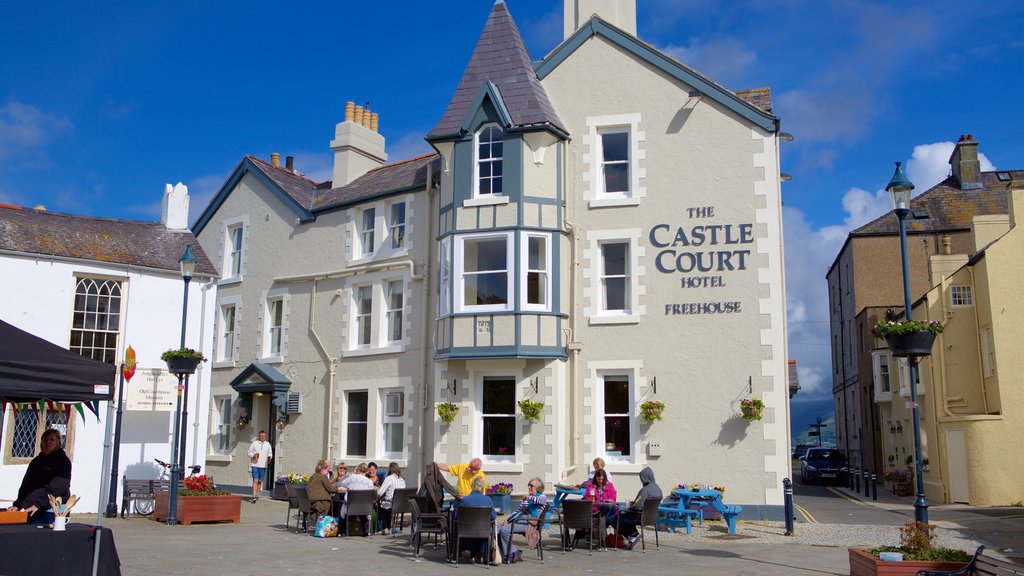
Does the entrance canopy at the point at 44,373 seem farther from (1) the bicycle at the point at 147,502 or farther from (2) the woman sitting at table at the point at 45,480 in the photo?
(1) the bicycle at the point at 147,502

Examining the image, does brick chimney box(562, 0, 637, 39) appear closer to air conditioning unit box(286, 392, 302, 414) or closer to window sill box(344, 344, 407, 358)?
window sill box(344, 344, 407, 358)

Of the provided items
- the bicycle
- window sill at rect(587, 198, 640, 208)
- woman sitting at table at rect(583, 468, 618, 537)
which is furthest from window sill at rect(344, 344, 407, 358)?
woman sitting at table at rect(583, 468, 618, 537)

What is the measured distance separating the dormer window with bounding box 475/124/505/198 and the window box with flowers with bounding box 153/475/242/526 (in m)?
9.00

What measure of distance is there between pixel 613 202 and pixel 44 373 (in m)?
13.8

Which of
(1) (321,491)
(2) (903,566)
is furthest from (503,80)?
(2) (903,566)

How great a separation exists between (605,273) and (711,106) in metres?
4.68

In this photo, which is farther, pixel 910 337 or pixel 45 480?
pixel 910 337

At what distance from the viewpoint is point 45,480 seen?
10414mm

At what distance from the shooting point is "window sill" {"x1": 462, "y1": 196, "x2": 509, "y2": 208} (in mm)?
20763

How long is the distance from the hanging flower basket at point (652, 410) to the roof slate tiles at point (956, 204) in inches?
938

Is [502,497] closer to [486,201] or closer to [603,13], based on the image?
[486,201]

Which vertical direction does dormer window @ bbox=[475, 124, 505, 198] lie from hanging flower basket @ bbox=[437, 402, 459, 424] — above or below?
above

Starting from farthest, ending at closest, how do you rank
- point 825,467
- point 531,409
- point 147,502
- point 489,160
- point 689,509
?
point 825,467 < point 489,160 < point 147,502 < point 531,409 < point 689,509

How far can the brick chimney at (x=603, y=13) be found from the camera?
2275cm
